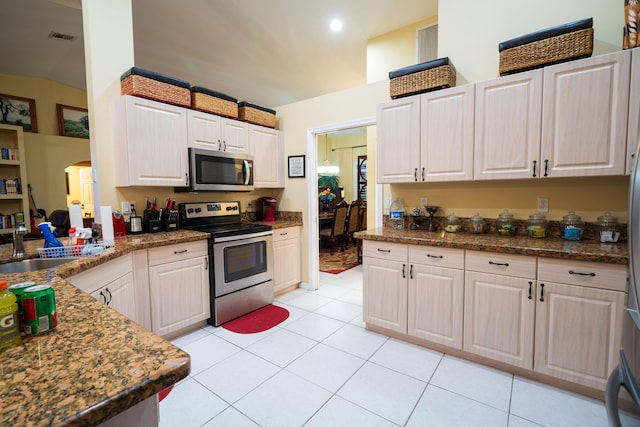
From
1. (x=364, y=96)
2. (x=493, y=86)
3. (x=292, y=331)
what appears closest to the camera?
(x=493, y=86)

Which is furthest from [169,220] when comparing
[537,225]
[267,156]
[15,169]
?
[15,169]

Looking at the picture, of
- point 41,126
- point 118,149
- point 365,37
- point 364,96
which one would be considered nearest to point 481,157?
point 364,96

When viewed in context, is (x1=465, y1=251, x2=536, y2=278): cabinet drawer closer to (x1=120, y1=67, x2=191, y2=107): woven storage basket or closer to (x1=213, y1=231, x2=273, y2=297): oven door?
(x1=213, y1=231, x2=273, y2=297): oven door

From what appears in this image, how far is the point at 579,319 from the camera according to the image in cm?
179

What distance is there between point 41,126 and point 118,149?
4.40 m

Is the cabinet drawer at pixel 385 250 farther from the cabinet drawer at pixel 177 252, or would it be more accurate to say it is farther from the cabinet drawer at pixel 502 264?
the cabinet drawer at pixel 177 252

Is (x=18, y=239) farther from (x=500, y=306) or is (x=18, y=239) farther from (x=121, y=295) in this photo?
(x=500, y=306)

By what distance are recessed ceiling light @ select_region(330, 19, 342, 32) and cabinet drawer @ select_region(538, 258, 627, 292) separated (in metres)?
3.13

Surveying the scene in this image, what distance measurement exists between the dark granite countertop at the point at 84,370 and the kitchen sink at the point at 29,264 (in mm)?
1068

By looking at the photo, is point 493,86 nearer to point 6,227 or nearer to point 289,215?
point 289,215

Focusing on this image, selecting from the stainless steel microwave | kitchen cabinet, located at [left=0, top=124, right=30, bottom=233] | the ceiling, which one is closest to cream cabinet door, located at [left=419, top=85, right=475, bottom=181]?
the ceiling

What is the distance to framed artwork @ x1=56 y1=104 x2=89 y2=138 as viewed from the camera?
5539mm

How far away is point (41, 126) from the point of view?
5.32 m

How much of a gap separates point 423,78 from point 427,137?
1.60 ft
